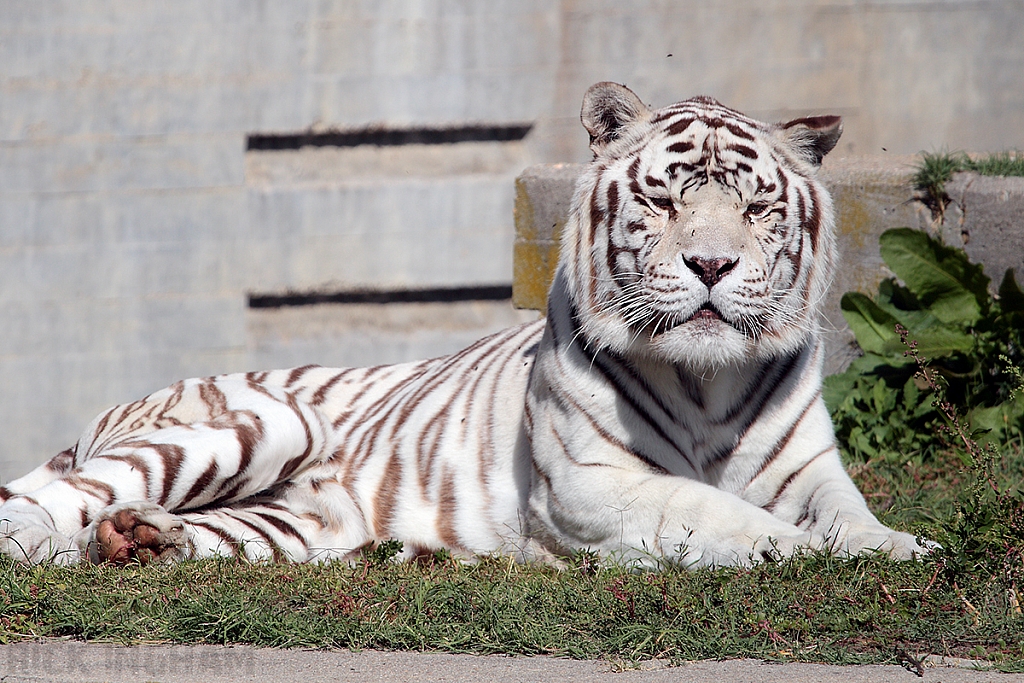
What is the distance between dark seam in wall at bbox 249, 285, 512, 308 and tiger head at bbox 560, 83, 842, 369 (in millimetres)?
3111

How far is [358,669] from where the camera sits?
221cm

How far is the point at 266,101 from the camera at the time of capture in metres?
6.22

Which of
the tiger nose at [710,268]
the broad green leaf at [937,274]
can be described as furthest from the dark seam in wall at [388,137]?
the tiger nose at [710,268]

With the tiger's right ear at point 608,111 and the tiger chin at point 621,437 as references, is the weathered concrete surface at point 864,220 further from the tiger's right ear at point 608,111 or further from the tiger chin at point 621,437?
the tiger's right ear at point 608,111

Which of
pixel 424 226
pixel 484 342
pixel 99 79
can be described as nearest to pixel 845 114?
pixel 424 226

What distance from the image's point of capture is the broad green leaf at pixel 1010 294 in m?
4.13

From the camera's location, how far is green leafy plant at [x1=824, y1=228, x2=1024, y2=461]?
420 centimetres

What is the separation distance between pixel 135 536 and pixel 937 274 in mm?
3100

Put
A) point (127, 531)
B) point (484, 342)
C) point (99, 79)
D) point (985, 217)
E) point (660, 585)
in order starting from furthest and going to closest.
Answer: point (99, 79), point (985, 217), point (484, 342), point (127, 531), point (660, 585)

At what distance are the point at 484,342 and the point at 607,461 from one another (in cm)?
120

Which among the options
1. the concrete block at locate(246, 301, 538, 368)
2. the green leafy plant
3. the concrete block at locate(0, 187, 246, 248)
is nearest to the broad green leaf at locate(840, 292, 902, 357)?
the green leafy plant

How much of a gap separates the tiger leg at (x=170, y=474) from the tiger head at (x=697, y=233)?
1118mm

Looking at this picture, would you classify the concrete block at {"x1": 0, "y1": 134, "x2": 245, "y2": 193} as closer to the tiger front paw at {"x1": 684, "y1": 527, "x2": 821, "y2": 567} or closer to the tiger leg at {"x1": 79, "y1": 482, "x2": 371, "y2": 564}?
the tiger leg at {"x1": 79, "y1": 482, "x2": 371, "y2": 564}

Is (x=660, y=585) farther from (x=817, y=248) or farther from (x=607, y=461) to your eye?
(x=817, y=248)
